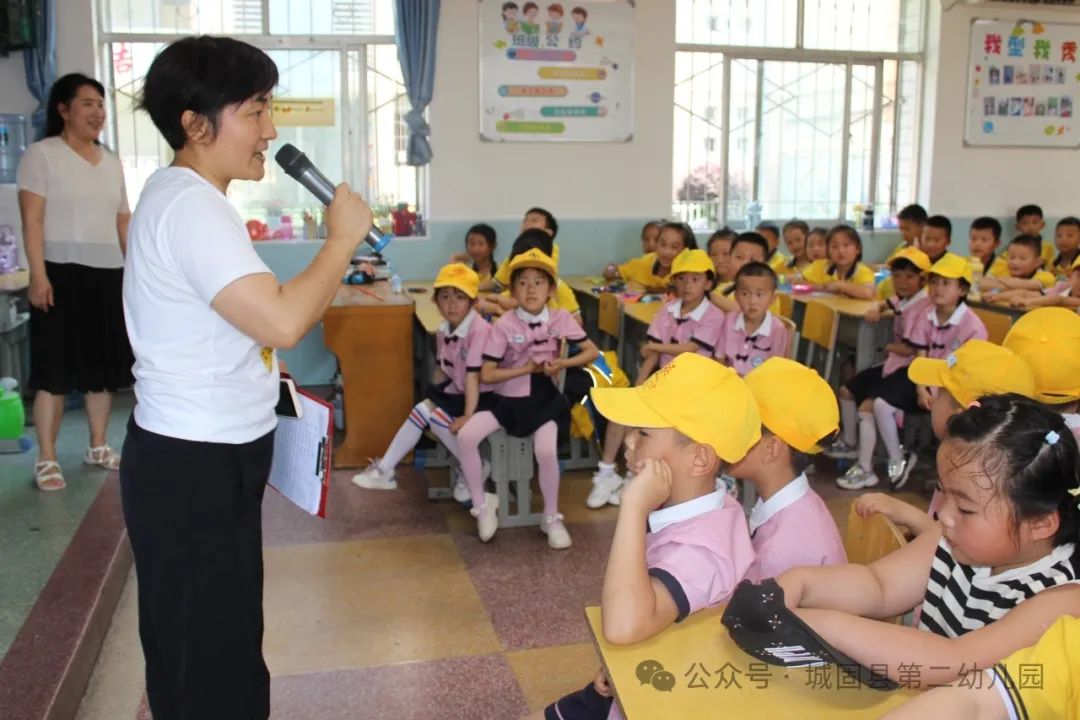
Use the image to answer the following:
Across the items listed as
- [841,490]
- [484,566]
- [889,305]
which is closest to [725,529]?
[484,566]

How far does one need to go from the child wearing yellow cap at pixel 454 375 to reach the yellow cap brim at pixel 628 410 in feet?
6.55

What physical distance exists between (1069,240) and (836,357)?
2.56 m

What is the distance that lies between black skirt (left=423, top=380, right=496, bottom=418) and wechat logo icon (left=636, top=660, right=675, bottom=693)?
229 centimetres

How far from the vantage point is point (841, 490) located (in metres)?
3.95

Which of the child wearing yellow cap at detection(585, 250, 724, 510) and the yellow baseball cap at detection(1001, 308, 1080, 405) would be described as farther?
the child wearing yellow cap at detection(585, 250, 724, 510)

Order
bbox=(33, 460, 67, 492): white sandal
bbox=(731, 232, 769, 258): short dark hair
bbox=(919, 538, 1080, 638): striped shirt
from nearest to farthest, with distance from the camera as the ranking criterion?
bbox=(919, 538, 1080, 638): striped shirt, bbox=(33, 460, 67, 492): white sandal, bbox=(731, 232, 769, 258): short dark hair

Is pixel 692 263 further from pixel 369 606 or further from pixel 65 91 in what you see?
pixel 65 91

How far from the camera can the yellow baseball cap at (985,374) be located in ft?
6.65

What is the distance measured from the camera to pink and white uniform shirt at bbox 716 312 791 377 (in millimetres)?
3686

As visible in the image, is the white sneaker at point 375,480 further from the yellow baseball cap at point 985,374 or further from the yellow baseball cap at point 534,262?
the yellow baseball cap at point 985,374

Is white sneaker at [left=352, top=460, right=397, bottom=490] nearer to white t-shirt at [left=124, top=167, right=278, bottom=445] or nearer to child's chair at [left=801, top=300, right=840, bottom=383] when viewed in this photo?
child's chair at [left=801, top=300, right=840, bottom=383]

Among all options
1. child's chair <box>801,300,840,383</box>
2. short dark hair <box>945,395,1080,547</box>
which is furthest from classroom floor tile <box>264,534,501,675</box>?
child's chair <box>801,300,840,383</box>

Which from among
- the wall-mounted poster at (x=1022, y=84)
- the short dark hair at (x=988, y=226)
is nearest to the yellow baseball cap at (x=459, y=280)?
the short dark hair at (x=988, y=226)

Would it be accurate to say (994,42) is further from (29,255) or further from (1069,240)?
(29,255)
